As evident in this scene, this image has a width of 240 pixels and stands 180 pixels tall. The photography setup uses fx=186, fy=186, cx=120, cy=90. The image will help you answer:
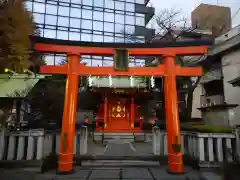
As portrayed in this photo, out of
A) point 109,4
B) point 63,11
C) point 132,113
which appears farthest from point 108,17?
point 132,113

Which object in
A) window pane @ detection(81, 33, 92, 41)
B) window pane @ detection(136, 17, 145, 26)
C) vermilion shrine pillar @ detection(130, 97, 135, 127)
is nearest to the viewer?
vermilion shrine pillar @ detection(130, 97, 135, 127)

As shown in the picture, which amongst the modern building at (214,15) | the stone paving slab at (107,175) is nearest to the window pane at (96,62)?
the modern building at (214,15)

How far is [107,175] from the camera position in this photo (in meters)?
6.25

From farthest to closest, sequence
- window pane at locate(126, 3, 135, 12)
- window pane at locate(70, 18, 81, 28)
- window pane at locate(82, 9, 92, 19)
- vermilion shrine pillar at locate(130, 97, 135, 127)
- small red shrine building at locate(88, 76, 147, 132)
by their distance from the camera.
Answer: window pane at locate(126, 3, 135, 12) → window pane at locate(82, 9, 92, 19) → window pane at locate(70, 18, 81, 28) → vermilion shrine pillar at locate(130, 97, 135, 127) → small red shrine building at locate(88, 76, 147, 132)

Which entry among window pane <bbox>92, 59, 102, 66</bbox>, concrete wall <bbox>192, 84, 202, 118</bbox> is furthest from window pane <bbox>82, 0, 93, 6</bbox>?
concrete wall <bbox>192, 84, 202, 118</bbox>

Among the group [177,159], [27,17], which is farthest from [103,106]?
[27,17]

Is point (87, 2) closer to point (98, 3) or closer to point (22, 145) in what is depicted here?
point (98, 3)

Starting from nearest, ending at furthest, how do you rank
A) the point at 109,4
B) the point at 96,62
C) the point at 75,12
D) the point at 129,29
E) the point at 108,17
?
the point at 75,12 < the point at 96,62 < the point at 108,17 < the point at 109,4 < the point at 129,29

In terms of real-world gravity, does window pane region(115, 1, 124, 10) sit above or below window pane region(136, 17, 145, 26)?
above

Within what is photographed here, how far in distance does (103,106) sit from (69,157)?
36.9 feet

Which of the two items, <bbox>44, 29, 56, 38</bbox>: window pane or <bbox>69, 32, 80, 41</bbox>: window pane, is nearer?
<bbox>44, 29, 56, 38</bbox>: window pane

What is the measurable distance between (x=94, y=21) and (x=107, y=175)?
28787 mm

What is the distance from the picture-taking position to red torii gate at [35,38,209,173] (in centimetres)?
649

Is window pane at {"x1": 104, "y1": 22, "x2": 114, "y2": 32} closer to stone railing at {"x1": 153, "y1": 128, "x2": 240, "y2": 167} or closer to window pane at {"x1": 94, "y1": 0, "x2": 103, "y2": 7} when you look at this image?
window pane at {"x1": 94, "y1": 0, "x2": 103, "y2": 7}
